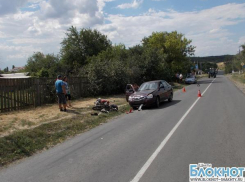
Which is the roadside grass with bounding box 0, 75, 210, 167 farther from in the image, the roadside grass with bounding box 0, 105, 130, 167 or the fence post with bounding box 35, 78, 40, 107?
the fence post with bounding box 35, 78, 40, 107

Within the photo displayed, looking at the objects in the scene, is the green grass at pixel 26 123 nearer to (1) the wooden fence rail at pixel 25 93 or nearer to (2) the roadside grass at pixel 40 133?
(2) the roadside grass at pixel 40 133

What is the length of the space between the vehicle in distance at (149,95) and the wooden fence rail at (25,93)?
5.27 m

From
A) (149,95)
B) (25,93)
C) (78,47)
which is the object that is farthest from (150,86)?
(78,47)

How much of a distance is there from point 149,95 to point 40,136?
7.25 metres

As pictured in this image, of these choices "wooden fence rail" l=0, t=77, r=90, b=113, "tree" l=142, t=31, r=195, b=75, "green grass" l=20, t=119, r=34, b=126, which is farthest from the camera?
"tree" l=142, t=31, r=195, b=75

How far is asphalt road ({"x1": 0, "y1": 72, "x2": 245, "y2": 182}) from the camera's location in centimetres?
503

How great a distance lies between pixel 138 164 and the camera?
5477 mm

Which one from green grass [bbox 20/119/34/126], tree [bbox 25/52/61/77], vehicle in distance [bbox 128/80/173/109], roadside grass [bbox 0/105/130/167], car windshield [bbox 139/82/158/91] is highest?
tree [bbox 25/52/61/77]

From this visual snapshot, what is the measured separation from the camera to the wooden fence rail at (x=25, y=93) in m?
12.9

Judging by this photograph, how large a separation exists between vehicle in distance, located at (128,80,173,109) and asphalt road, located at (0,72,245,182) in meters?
4.81

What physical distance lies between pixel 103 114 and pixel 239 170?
8.62m

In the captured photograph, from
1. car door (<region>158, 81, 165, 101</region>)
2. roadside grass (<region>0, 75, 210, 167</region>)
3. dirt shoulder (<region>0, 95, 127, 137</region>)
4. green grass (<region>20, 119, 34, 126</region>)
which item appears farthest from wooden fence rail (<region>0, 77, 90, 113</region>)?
car door (<region>158, 81, 165, 101</region>)

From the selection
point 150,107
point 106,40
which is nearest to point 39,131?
point 150,107

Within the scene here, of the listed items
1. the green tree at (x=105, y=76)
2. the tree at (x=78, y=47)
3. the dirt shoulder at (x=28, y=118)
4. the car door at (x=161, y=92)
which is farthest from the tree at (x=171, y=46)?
the dirt shoulder at (x=28, y=118)
